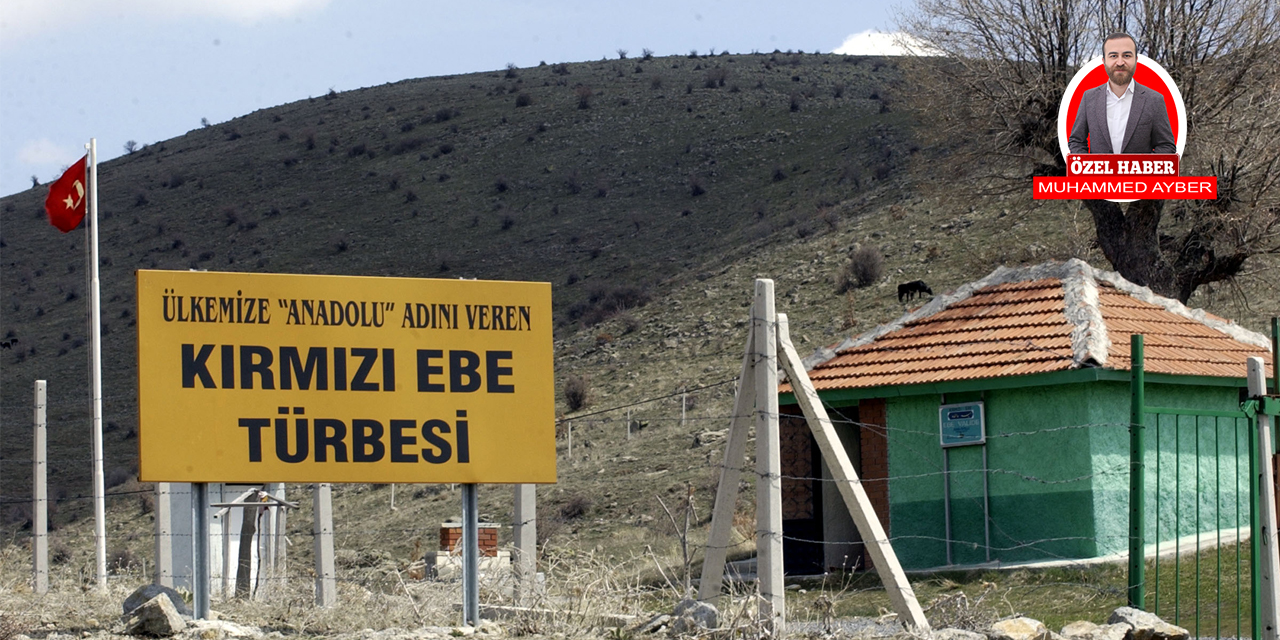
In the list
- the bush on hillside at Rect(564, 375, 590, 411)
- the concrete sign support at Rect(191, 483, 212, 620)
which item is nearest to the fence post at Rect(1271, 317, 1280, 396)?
the concrete sign support at Rect(191, 483, 212, 620)

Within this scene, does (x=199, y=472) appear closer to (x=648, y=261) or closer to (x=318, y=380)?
(x=318, y=380)

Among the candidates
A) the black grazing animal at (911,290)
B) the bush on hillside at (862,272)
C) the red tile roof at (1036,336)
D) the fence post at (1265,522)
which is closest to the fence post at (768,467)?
the fence post at (1265,522)

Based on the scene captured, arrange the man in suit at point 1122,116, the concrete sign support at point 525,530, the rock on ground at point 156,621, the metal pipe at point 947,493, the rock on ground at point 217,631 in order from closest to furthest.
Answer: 1. the rock on ground at point 217,631
2. the rock on ground at point 156,621
3. the concrete sign support at point 525,530
4. the metal pipe at point 947,493
5. the man in suit at point 1122,116

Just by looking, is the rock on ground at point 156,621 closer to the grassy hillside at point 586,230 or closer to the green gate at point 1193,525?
the green gate at point 1193,525

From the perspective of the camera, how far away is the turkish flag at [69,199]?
1866 centimetres

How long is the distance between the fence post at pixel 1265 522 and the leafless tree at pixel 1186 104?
18.5 m

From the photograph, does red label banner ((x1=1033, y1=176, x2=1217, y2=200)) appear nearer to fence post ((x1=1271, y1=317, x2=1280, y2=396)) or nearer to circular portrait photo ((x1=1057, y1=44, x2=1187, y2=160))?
circular portrait photo ((x1=1057, y1=44, x2=1187, y2=160))

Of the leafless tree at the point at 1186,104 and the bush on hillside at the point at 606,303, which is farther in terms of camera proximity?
the bush on hillside at the point at 606,303

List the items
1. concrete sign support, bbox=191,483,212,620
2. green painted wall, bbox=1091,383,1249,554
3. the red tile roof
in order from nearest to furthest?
concrete sign support, bbox=191,483,212,620 < green painted wall, bbox=1091,383,1249,554 < the red tile roof

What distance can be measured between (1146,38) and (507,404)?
21.6 meters

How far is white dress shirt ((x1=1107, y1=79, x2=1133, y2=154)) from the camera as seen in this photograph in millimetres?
25125

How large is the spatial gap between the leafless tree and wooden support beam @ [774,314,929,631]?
61.3 ft

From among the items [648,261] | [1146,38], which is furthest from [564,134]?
[1146,38]

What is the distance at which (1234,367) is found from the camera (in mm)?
18188
